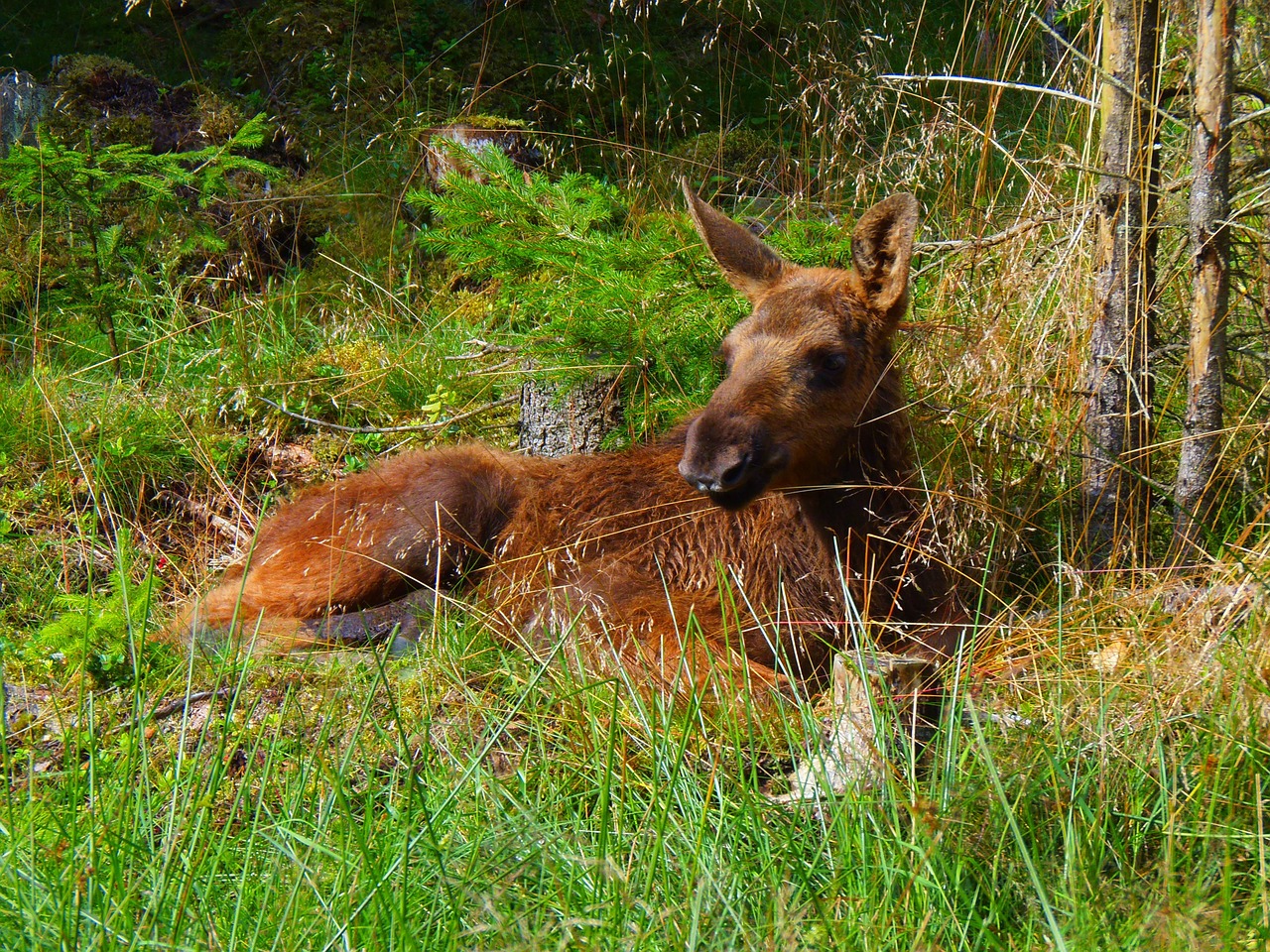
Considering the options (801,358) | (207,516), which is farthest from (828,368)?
(207,516)

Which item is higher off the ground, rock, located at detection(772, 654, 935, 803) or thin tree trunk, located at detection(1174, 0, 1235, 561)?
thin tree trunk, located at detection(1174, 0, 1235, 561)

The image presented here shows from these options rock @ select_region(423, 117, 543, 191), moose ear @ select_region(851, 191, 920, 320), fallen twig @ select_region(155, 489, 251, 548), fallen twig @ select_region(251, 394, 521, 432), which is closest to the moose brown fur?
moose ear @ select_region(851, 191, 920, 320)

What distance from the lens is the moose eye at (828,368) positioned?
4359 mm

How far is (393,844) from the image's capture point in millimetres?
2760

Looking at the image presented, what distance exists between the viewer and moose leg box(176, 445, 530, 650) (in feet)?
16.2

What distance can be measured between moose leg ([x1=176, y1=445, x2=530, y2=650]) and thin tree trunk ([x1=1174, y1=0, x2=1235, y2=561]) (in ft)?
8.97

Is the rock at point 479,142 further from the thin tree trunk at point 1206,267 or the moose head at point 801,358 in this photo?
the thin tree trunk at point 1206,267

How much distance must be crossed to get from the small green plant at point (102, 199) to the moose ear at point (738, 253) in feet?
8.80

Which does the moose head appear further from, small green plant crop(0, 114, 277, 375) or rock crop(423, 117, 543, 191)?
rock crop(423, 117, 543, 191)

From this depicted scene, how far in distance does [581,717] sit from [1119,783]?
4.99 ft

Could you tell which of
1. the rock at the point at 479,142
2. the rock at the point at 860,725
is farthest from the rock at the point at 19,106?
the rock at the point at 860,725

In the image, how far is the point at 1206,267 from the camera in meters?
4.08

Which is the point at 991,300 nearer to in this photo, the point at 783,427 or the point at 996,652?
the point at 783,427

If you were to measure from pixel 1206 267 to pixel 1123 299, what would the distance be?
0.30 meters
